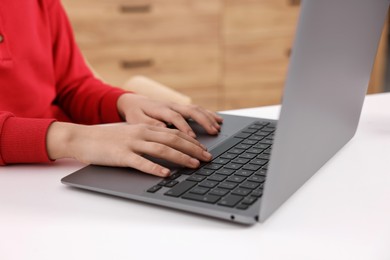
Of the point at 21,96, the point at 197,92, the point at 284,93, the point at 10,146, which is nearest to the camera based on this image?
the point at 284,93

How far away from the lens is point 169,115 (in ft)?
2.93

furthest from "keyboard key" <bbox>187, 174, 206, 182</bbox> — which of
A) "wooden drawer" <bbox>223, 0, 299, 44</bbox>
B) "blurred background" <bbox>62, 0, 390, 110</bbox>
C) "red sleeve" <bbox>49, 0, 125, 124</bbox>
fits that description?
"wooden drawer" <bbox>223, 0, 299, 44</bbox>

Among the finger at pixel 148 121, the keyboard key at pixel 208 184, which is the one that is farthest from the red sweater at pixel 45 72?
the keyboard key at pixel 208 184

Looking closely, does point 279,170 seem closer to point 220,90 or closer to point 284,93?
point 284,93

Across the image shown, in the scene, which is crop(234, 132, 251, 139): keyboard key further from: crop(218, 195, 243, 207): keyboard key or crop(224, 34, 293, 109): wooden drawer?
crop(224, 34, 293, 109): wooden drawer

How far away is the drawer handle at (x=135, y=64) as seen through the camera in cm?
265

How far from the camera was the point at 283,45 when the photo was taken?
2.92 metres

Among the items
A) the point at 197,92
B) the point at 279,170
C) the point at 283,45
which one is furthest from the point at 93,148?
the point at 283,45

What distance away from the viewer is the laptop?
1.76 feet

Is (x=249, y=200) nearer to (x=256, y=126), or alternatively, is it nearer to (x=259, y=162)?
(x=259, y=162)

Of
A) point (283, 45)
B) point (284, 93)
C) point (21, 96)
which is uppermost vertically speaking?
point (284, 93)

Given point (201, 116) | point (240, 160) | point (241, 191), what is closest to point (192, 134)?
point (201, 116)

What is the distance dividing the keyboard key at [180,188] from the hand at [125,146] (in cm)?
4

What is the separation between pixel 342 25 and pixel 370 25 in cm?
14
